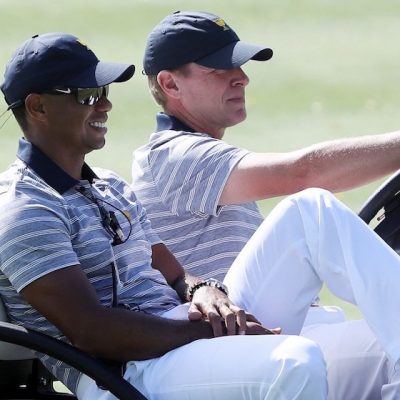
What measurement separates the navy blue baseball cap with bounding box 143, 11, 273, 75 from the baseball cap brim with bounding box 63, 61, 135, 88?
0.73 m

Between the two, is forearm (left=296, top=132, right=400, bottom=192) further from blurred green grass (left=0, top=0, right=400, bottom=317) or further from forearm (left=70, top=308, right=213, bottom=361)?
blurred green grass (left=0, top=0, right=400, bottom=317)

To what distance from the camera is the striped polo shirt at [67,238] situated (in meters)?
3.69

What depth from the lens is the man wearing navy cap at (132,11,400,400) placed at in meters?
3.92

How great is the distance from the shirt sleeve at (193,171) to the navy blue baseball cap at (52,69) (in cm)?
56

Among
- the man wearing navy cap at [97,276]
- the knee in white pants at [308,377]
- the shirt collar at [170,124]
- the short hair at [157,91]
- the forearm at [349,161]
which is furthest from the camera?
the short hair at [157,91]

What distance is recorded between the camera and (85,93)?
4.07m

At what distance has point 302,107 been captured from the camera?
28.8 feet

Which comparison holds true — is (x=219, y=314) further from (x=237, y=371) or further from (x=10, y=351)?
(x=10, y=351)

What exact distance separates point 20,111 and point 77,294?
0.69 meters

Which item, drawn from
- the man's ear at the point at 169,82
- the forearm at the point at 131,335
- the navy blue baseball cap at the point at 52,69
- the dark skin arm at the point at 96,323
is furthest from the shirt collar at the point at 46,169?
the man's ear at the point at 169,82

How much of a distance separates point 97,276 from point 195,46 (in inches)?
48.4

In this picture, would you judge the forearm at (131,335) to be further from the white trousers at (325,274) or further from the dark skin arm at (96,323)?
the white trousers at (325,274)

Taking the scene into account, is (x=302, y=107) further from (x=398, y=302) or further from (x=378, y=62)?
(x=398, y=302)

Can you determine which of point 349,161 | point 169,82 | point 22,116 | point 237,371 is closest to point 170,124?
point 169,82
